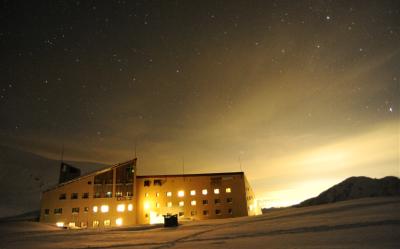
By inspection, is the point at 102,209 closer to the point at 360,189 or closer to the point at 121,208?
the point at 121,208

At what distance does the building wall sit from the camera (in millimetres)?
54406

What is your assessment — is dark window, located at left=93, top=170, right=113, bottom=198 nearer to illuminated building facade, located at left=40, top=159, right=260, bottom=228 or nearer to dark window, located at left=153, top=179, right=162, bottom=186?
illuminated building facade, located at left=40, top=159, right=260, bottom=228

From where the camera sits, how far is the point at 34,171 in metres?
122

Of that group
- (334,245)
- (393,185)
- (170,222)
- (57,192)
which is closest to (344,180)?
(393,185)

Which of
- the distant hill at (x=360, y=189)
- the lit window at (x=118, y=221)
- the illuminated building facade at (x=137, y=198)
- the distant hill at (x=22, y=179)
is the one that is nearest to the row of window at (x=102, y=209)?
the illuminated building facade at (x=137, y=198)

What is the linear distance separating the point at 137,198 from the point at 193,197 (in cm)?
1149

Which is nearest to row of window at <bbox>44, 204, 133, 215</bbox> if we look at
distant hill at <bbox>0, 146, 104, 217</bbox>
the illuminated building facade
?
the illuminated building facade

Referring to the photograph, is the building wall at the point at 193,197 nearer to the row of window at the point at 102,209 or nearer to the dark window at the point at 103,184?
the row of window at the point at 102,209

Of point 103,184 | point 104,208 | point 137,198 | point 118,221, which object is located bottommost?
point 118,221

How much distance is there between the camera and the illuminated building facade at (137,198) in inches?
1916

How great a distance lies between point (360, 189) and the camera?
60.6 metres

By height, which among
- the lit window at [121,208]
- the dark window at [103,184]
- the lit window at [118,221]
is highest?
the dark window at [103,184]

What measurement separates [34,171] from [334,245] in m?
141

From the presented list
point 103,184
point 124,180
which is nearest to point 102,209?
point 103,184
